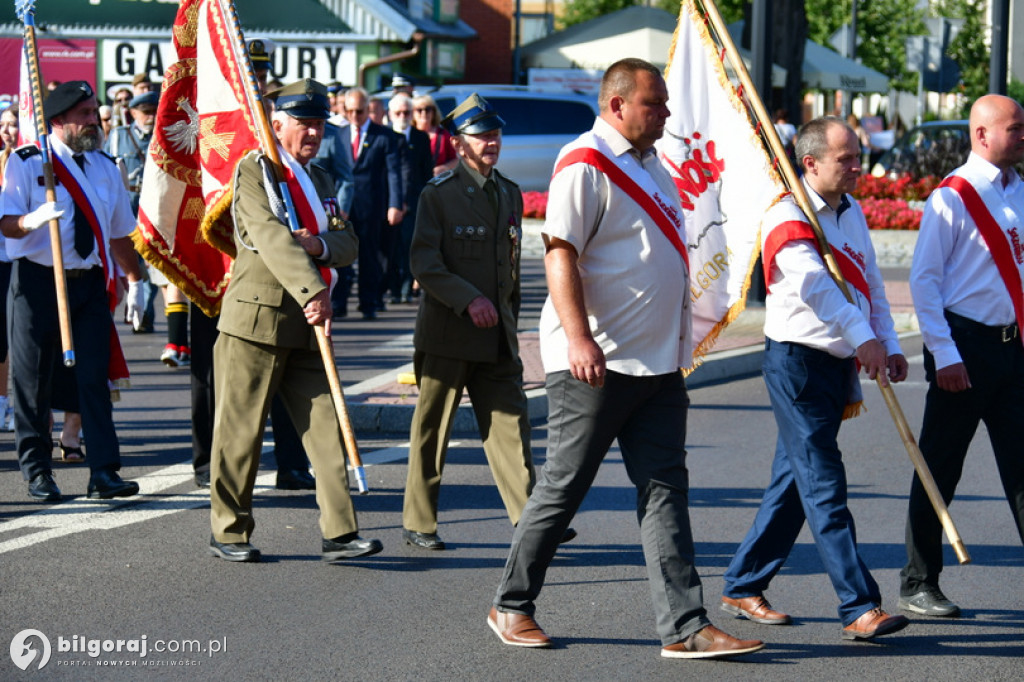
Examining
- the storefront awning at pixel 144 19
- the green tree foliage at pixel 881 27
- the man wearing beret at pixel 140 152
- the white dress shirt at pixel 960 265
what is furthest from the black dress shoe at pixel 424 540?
the green tree foliage at pixel 881 27

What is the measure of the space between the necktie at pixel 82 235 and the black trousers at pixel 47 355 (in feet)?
0.35

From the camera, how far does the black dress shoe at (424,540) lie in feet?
22.1

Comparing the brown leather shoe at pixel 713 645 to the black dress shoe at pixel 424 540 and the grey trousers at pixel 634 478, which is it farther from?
the black dress shoe at pixel 424 540

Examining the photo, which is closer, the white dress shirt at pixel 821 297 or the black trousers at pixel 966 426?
the white dress shirt at pixel 821 297

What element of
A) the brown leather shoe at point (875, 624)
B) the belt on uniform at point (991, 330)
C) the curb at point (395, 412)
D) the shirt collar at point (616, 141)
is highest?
the shirt collar at point (616, 141)

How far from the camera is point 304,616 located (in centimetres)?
571

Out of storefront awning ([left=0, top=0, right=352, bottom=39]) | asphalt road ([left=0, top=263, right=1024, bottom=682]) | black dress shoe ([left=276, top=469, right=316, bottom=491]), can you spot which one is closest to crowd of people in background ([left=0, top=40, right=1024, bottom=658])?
asphalt road ([left=0, top=263, right=1024, bottom=682])

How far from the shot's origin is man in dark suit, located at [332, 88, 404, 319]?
14.3 metres

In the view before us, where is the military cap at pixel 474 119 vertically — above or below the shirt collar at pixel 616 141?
above

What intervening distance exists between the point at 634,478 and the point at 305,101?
2153mm

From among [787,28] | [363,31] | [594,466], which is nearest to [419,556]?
[594,466]

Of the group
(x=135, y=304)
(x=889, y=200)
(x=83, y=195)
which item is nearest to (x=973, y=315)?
(x=83, y=195)

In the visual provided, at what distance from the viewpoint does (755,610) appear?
5.67m

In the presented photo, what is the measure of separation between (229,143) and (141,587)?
1923 millimetres
